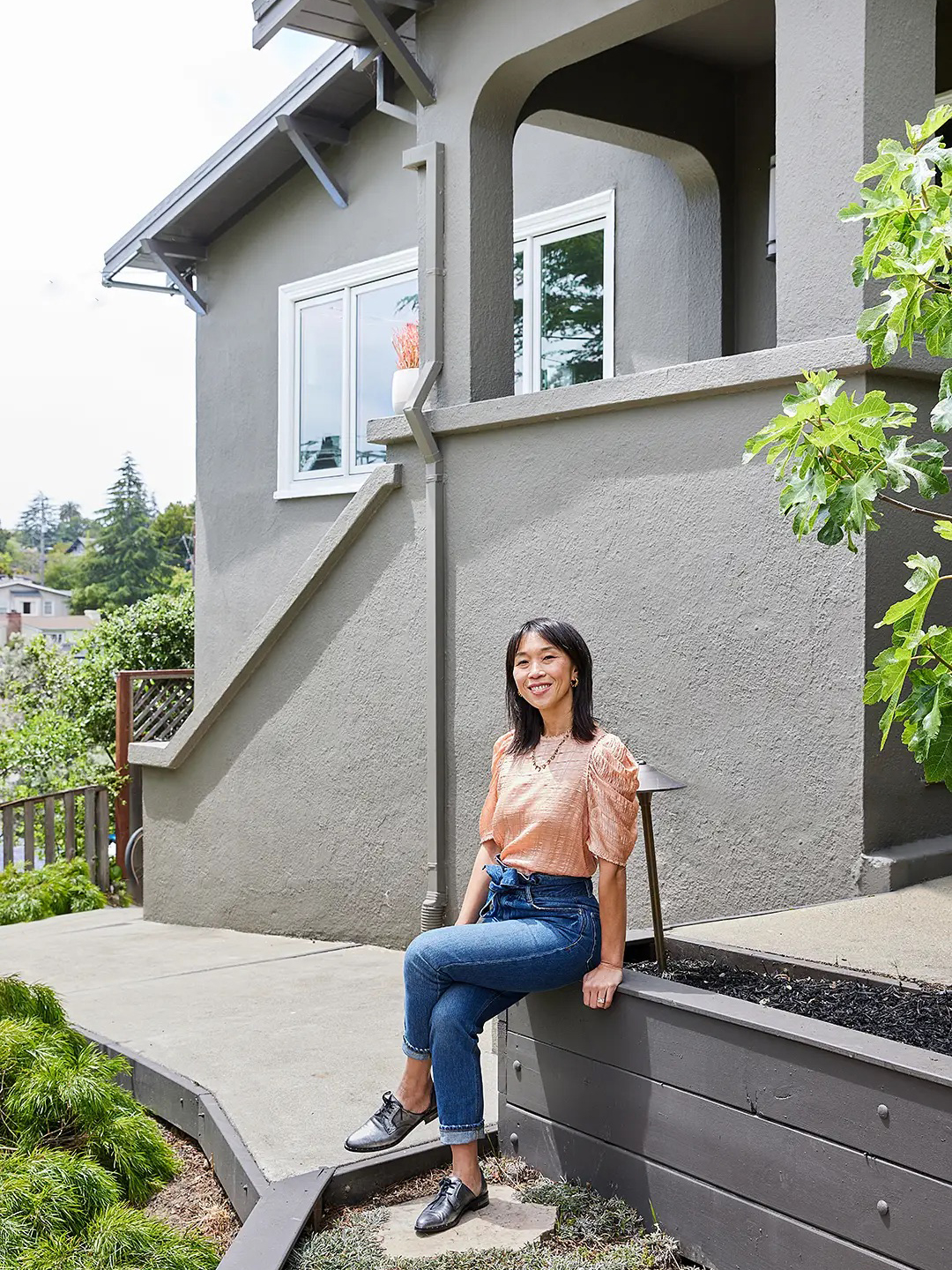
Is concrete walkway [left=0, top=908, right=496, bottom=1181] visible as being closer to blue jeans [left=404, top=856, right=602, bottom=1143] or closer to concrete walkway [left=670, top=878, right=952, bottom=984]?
blue jeans [left=404, top=856, right=602, bottom=1143]

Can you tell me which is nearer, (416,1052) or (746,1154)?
(746,1154)

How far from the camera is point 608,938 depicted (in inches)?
131

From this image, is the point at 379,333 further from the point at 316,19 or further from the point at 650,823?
the point at 650,823

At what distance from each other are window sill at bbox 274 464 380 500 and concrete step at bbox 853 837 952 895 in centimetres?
623

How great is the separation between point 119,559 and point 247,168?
85.4 meters

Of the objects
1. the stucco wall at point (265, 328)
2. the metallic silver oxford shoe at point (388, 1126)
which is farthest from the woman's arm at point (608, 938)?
the stucco wall at point (265, 328)

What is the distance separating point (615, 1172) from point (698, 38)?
19.0 feet

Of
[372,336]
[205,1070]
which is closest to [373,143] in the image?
[372,336]

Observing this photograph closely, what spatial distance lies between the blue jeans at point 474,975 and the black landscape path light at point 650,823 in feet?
0.64

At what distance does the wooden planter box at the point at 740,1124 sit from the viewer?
2518mm

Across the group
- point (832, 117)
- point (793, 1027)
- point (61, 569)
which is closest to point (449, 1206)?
point (793, 1027)

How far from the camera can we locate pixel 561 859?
3.44 metres

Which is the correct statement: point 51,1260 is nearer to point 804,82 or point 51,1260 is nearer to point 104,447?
point 804,82

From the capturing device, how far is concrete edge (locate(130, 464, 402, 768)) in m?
6.62
